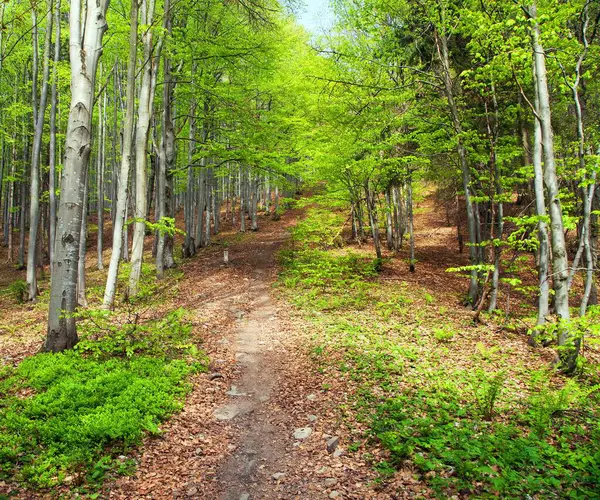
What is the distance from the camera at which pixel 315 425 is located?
5141mm

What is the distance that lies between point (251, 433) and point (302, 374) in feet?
6.31

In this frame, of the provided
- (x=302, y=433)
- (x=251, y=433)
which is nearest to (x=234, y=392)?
(x=251, y=433)

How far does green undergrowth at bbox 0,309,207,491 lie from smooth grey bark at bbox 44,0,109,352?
1.78 ft

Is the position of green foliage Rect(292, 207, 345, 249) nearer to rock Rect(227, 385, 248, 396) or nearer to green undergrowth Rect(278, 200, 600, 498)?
green undergrowth Rect(278, 200, 600, 498)

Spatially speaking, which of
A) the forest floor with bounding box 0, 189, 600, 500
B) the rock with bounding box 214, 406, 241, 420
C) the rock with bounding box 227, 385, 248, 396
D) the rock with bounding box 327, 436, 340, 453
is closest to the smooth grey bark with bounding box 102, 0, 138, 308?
the forest floor with bounding box 0, 189, 600, 500

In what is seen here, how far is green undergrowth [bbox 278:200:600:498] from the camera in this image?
3689 mm

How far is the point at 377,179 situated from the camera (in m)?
15.4

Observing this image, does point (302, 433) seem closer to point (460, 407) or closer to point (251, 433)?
point (251, 433)

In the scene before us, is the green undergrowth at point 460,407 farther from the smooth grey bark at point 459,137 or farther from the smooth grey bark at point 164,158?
the smooth grey bark at point 164,158

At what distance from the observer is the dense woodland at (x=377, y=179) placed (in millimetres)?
4594

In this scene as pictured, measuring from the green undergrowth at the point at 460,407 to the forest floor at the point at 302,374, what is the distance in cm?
5

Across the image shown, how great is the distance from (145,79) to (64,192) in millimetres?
6030

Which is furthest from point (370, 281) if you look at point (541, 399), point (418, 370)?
point (541, 399)

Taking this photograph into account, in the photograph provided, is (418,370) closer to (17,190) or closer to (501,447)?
(501,447)
